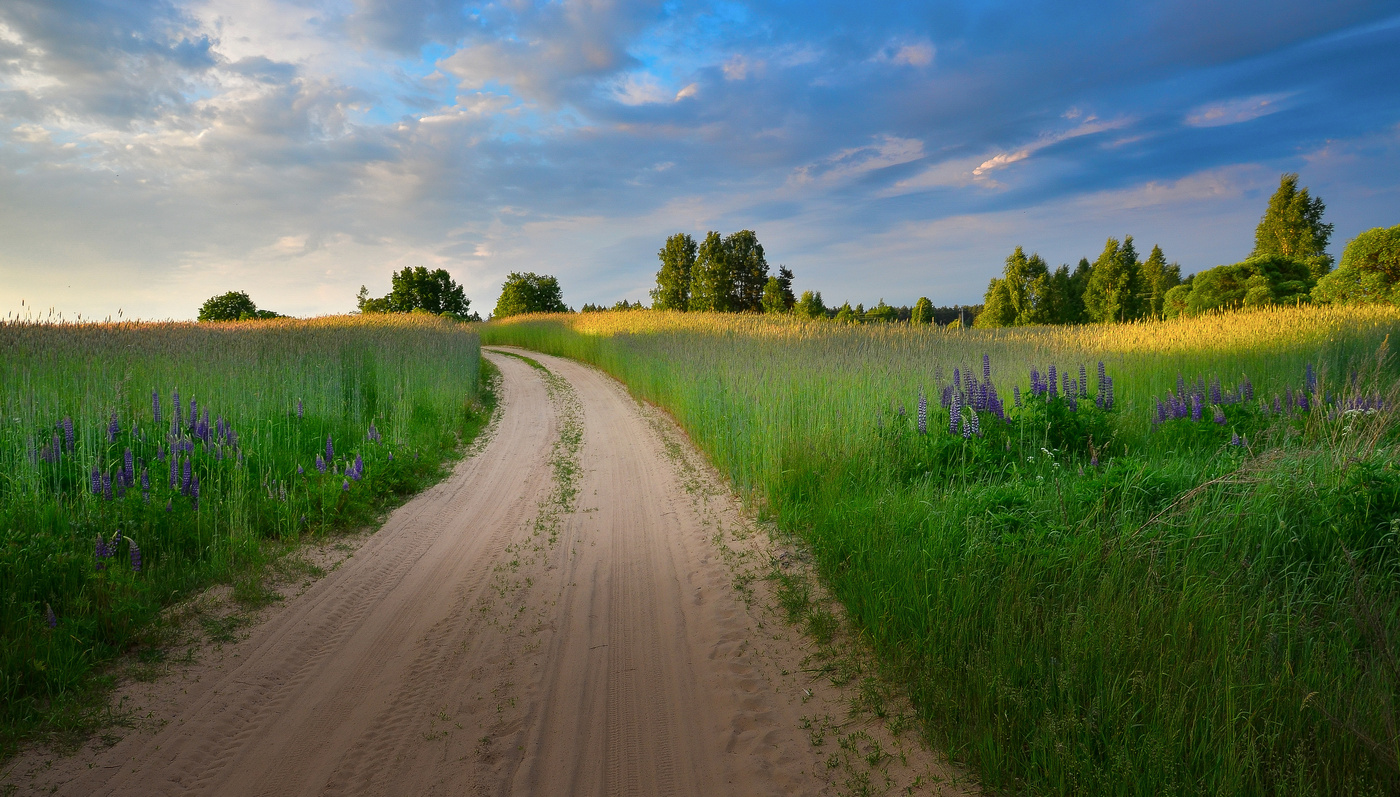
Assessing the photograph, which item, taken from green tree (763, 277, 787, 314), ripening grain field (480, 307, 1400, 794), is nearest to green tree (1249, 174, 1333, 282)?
green tree (763, 277, 787, 314)

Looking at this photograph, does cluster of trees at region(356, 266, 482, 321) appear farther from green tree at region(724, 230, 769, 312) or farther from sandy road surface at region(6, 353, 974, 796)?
sandy road surface at region(6, 353, 974, 796)

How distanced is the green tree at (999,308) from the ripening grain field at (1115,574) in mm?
30998

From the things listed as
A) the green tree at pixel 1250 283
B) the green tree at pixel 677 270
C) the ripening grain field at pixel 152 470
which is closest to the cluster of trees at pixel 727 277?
the green tree at pixel 677 270

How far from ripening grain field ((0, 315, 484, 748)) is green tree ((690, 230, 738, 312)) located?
34404mm

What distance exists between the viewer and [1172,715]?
2.82 m

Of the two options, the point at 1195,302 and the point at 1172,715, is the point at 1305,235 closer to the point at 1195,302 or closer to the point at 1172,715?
the point at 1195,302

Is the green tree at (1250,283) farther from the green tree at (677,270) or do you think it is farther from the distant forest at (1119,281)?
the green tree at (677,270)

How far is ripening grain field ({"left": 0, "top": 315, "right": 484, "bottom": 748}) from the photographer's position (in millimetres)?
4270

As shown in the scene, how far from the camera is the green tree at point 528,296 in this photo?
59.5 m

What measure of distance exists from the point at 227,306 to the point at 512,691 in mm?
48364

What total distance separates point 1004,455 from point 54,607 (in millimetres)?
7955

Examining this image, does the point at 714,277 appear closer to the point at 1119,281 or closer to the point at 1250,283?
the point at 1119,281

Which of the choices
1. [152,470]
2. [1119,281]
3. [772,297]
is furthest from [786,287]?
[152,470]

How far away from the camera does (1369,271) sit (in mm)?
17406
